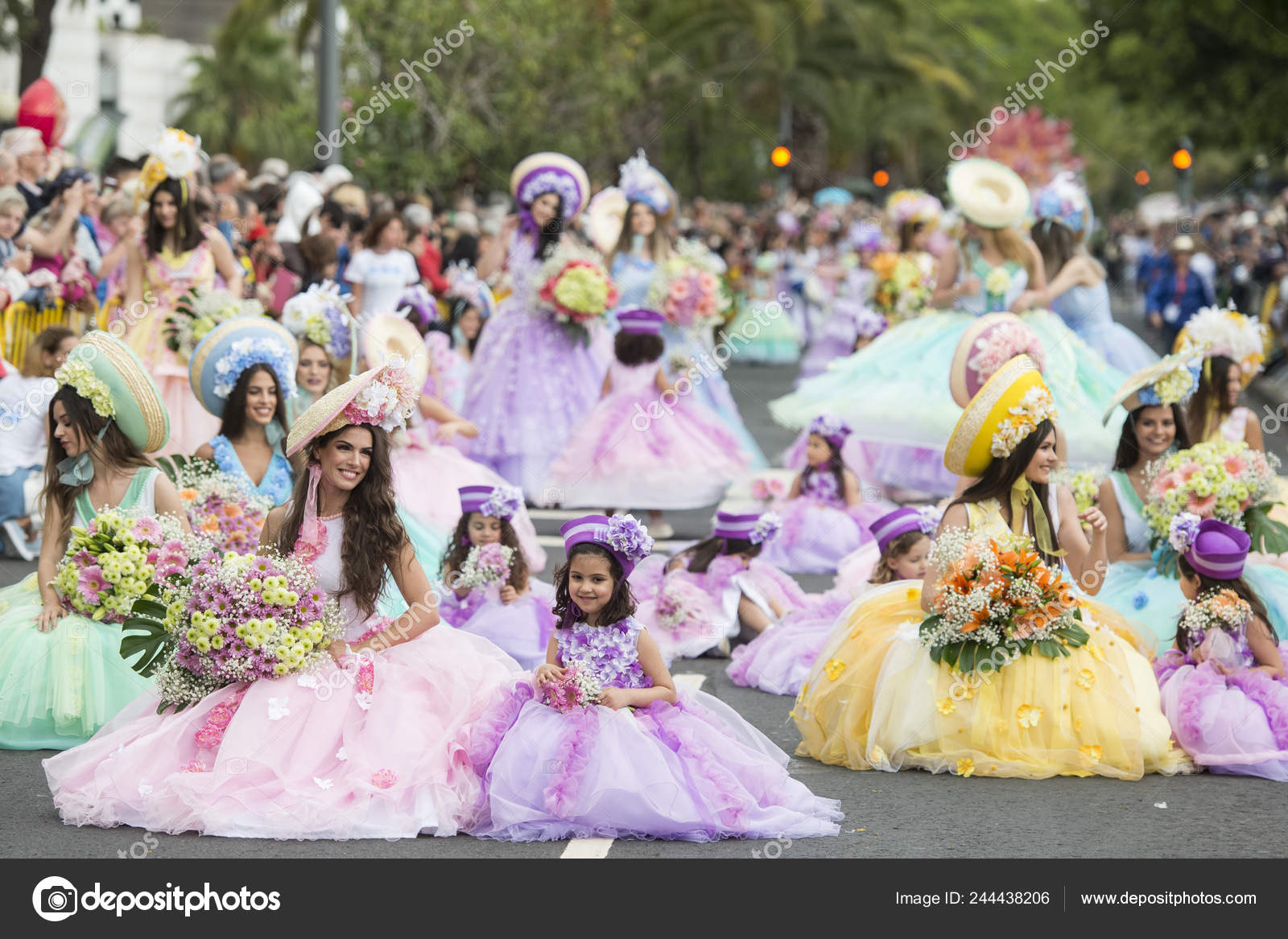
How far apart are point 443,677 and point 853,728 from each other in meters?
1.71

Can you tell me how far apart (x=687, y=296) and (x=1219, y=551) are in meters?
6.84

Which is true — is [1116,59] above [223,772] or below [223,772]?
above

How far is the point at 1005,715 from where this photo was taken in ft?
22.9

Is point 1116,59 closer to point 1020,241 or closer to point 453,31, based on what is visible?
point 453,31

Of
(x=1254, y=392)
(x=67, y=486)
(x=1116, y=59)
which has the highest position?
(x=1116, y=59)

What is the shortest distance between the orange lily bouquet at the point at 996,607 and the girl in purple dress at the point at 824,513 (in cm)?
430

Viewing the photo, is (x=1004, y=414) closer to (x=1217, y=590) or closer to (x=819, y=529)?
(x=1217, y=590)

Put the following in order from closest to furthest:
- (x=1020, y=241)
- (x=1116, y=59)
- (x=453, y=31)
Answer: (x=1020, y=241)
(x=453, y=31)
(x=1116, y=59)

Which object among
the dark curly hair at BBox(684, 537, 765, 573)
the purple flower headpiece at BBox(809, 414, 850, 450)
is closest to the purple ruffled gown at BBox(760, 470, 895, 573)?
the purple flower headpiece at BBox(809, 414, 850, 450)

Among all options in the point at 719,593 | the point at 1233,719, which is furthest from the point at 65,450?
the point at 1233,719

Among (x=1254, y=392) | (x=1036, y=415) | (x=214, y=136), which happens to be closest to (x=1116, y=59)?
(x=1254, y=392)

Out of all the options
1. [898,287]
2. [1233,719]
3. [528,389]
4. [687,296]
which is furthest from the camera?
[898,287]
